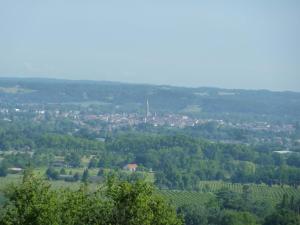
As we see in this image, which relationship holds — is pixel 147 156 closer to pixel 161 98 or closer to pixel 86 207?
pixel 86 207

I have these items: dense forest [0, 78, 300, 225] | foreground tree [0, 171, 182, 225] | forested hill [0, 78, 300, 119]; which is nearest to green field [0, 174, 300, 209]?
dense forest [0, 78, 300, 225]

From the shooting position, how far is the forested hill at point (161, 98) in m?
166

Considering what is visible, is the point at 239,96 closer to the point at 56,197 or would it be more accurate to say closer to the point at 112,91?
the point at 112,91

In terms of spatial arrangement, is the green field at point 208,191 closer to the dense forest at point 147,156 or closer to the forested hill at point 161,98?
the dense forest at point 147,156

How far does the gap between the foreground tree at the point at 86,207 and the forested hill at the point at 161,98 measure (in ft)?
471

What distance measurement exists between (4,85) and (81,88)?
2188cm

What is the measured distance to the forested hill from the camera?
166 meters

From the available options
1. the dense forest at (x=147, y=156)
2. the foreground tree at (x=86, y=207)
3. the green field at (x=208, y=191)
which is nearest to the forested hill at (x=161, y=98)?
the dense forest at (x=147, y=156)

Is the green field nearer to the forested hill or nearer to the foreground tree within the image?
the foreground tree

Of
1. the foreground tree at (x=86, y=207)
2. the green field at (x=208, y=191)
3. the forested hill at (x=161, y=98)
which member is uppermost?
the foreground tree at (x=86, y=207)

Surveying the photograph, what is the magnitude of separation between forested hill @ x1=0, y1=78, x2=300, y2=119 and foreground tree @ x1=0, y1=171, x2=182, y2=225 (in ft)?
471

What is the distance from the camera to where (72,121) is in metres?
124

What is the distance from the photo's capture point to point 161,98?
181 meters

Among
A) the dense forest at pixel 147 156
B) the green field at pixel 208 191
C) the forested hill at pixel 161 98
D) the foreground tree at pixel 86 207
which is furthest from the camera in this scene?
the forested hill at pixel 161 98
